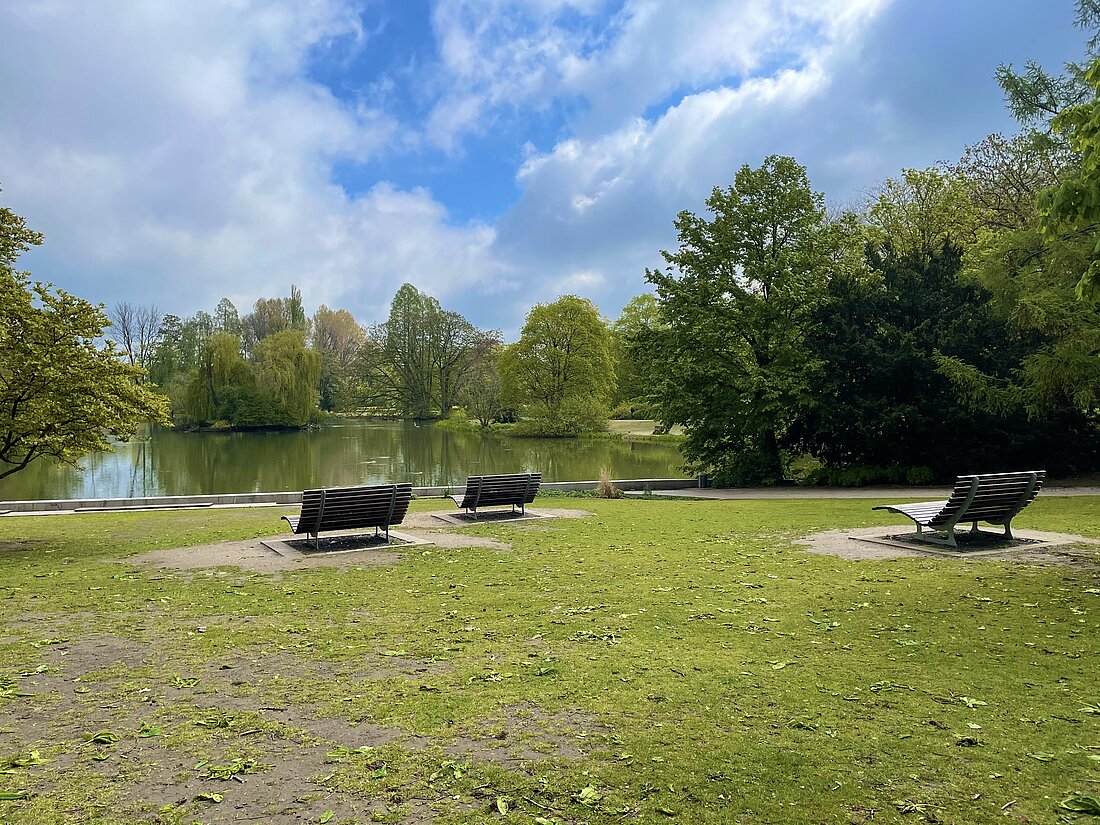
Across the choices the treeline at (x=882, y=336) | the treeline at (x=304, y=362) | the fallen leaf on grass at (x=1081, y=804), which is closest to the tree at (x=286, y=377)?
the treeline at (x=304, y=362)

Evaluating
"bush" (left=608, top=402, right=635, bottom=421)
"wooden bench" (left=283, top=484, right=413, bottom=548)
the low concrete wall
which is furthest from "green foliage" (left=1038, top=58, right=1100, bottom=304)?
"bush" (left=608, top=402, right=635, bottom=421)

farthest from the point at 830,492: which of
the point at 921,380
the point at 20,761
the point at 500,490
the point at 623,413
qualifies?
the point at 623,413

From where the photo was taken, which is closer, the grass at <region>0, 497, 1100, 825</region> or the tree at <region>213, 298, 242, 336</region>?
the grass at <region>0, 497, 1100, 825</region>

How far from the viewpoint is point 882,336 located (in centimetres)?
2389

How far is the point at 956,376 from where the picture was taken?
2155cm

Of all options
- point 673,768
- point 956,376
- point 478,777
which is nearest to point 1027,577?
point 673,768

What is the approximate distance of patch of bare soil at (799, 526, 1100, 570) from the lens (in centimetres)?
903

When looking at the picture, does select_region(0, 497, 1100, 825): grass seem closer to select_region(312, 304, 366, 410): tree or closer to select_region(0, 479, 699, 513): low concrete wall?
select_region(0, 479, 699, 513): low concrete wall

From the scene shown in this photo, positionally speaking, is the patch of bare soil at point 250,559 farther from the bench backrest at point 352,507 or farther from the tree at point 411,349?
the tree at point 411,349

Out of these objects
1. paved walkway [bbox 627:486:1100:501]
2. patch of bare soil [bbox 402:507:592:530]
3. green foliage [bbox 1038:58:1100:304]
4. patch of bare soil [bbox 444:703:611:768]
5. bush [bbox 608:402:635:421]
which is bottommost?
patch of bare soil [bbox 444:703:611:768]

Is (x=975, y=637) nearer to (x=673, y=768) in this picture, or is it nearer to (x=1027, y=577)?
(x=1027, y=577)

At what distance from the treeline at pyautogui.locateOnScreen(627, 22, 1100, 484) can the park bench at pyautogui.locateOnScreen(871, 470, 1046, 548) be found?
1109 cm

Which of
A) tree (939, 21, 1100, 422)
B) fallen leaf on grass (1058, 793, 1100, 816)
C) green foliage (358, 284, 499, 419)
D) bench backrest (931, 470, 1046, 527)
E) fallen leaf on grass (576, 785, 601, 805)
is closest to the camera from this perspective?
fallen leaf on grass (1058, 793, 1100, 816)

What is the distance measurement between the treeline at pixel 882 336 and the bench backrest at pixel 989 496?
11.1m
